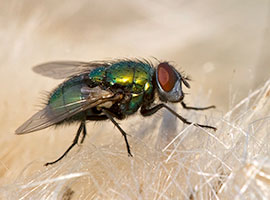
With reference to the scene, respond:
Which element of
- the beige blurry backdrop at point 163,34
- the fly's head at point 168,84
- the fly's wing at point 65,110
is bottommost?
the fly's wing at point 65,110

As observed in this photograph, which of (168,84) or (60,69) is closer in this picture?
(168,84)

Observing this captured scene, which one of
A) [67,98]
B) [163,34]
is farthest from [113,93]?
[163,34]

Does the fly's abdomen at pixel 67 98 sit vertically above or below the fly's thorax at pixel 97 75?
below

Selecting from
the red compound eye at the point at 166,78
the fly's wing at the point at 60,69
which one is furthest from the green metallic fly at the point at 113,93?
the fly's wing at the point at 60,69

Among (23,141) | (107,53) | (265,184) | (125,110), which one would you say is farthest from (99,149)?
(107,53)

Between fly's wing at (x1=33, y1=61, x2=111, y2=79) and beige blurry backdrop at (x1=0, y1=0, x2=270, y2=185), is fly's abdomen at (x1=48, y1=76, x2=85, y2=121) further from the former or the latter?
beige blurry backdrop at (x1=0, y1=0, x2=270, y2=185)

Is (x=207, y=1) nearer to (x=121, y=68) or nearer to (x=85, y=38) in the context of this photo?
(x=85, y=38)

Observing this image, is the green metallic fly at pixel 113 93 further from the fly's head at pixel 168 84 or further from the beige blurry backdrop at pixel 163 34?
the beige blurry backdrop at pixel 163 34

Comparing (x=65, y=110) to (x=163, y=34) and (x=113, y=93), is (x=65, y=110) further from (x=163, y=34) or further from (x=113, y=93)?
(x=163, y=34)
